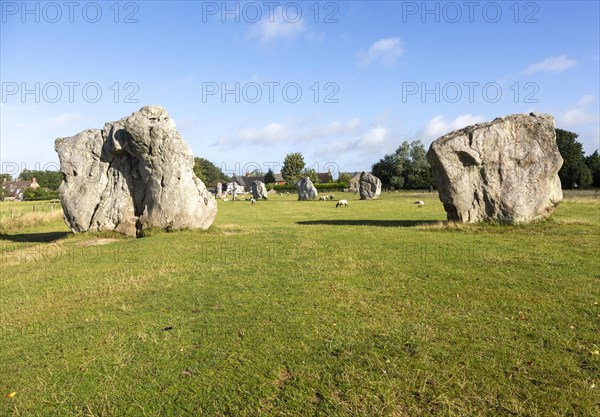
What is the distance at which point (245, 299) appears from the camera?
728 centimetres

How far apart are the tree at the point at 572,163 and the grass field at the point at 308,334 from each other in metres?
51.2

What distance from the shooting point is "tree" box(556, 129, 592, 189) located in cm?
5331

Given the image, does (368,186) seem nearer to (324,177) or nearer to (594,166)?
(594,166)

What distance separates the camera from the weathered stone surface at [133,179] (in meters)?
15.5

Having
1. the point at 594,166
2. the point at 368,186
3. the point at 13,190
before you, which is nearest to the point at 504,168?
the point at 368,186

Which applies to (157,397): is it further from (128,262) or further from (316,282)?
(128,262)

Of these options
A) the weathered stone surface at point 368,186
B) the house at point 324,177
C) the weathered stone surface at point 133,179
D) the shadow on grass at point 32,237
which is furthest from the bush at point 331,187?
the weathered stone surface at point 133,179

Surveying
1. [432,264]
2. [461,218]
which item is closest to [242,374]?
[432,264]

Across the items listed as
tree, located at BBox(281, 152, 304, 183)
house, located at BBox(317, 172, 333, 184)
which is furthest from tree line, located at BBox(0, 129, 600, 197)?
house, located at BBox(317, 172, 333, 184)

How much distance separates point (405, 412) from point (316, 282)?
4526 mm

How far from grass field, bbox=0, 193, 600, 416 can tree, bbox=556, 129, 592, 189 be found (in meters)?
51.2

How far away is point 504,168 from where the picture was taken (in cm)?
1540

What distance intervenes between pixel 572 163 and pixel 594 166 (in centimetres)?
425

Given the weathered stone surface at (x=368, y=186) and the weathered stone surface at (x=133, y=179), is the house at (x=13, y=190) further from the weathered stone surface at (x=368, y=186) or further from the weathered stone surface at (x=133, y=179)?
the weathered stone surface at (x=133, y=179)
